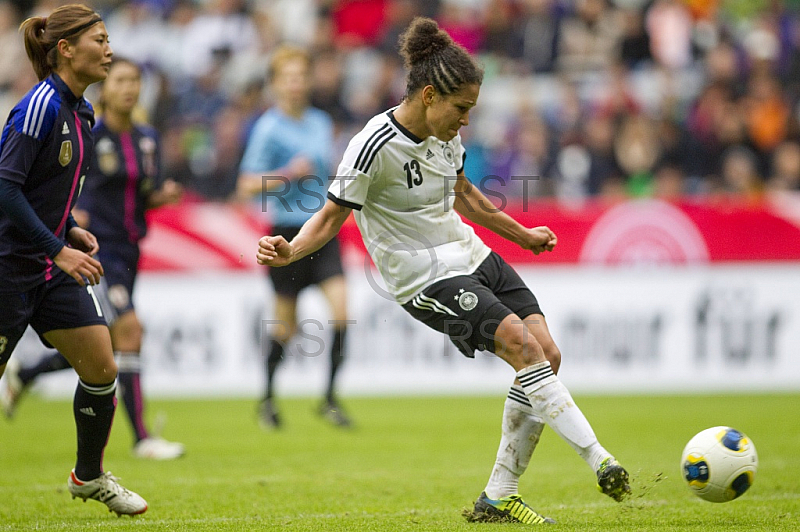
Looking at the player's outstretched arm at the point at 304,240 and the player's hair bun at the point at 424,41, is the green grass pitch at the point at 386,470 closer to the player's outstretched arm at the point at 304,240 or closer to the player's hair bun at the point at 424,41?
the player's outstretched arm at the point at 304,240

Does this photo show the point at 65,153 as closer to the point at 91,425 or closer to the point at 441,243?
the point at 91,425

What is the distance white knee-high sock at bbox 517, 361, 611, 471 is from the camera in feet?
15.3

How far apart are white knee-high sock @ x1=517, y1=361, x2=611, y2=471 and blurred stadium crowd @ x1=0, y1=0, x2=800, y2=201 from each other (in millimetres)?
8933

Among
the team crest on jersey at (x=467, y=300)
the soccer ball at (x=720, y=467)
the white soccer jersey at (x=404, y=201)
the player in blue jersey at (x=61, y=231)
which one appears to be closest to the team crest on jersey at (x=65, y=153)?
the player in blue jersey at (x=61, y=231)

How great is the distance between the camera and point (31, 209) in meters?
4.66

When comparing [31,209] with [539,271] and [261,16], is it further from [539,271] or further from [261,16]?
[261,16]

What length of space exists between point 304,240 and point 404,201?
1.87 feet

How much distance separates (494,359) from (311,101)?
16.3 feet

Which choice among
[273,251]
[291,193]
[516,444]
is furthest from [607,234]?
[273,251]

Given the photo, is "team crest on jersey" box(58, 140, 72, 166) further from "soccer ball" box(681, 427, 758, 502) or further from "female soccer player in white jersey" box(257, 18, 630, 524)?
"soccer ball" box(681, 427, 758, 502)

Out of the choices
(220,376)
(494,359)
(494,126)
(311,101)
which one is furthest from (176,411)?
(494,126)

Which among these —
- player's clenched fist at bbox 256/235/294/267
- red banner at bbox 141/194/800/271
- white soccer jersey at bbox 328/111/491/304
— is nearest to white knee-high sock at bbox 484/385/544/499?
white soccer jersey at bbox 328/111/491/304

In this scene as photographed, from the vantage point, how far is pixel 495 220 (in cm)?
557

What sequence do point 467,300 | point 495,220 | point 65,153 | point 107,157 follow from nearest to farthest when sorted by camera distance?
point 65,153
point 467,300
point 495,220
point 107,157
